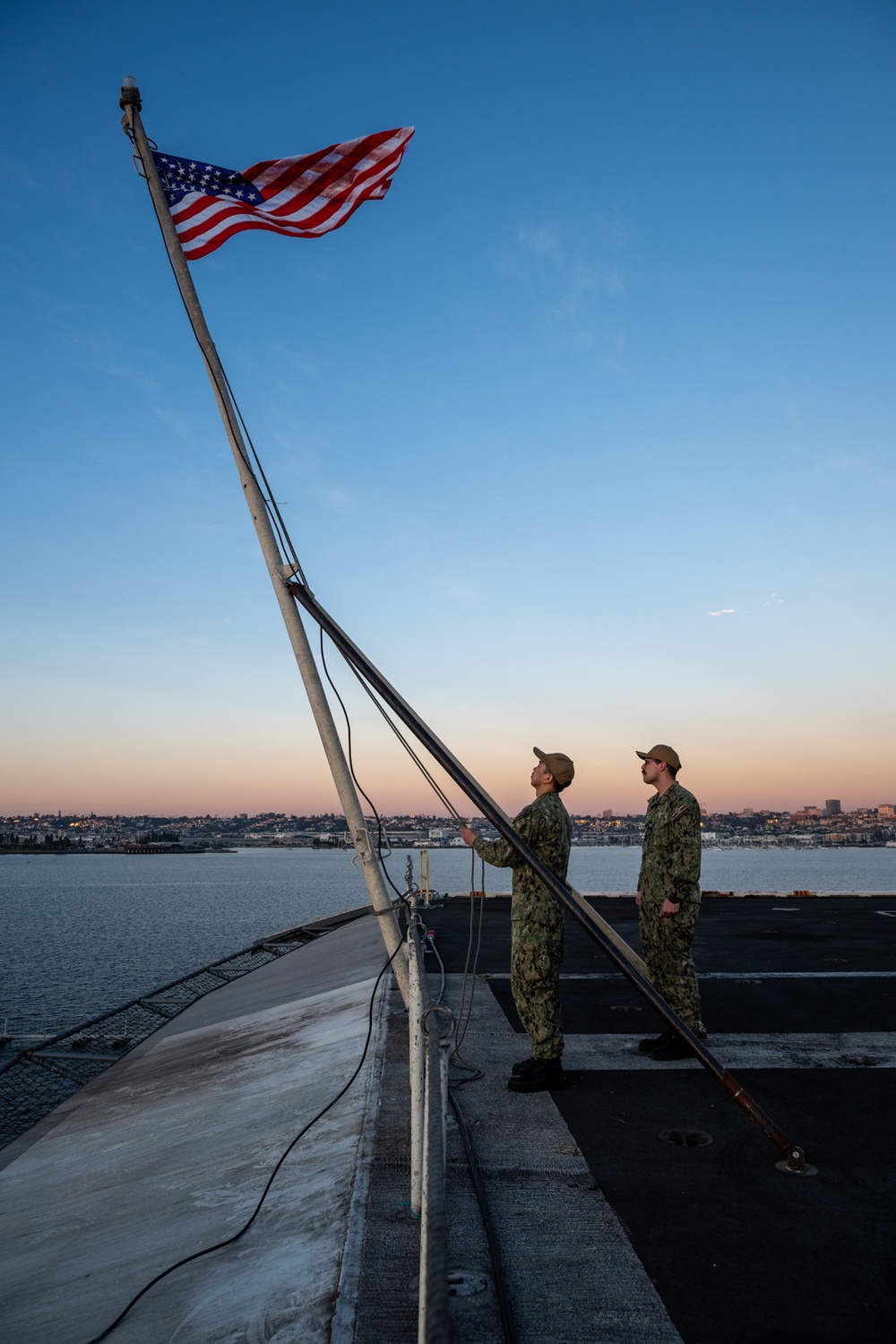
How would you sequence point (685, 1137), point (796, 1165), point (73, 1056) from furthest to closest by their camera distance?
point (73, 1056) → point (685, 1137) → point (796, 1165)

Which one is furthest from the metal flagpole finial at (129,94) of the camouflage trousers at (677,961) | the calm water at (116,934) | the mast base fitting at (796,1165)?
the calm water at (116,934)

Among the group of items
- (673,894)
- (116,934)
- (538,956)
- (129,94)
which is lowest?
(116,934)

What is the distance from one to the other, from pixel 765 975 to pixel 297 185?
30.6 feet

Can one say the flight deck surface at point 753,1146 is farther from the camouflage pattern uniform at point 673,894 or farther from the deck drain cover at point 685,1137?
the camouflage pattern uniform at point 673,894

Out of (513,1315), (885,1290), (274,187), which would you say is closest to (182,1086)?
(513,1315)

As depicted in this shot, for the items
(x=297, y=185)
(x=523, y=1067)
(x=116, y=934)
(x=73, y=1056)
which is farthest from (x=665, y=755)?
(x=116, y=934)

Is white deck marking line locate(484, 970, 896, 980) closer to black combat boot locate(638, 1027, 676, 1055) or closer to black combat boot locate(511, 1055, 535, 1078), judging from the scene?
black combat boot locate(638, 1027, 676, 1055)

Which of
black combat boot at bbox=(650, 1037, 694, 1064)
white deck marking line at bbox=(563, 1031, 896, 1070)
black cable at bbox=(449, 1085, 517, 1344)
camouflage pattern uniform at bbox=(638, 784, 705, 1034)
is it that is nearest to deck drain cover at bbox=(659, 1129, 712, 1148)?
black cable at bbox=(449, 1085, 517, 1344)

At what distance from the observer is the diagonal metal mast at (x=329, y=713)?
415 centimetres

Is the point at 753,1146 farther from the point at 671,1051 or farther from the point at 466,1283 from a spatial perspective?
the point at 466,1283

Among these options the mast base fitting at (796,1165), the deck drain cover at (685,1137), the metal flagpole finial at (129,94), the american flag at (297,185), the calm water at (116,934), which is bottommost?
the calm water at (116,934)

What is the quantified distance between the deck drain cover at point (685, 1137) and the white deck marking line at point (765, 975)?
4602mm

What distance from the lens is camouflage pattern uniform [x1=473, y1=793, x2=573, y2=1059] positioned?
5.14m

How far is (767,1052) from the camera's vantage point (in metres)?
6.08
